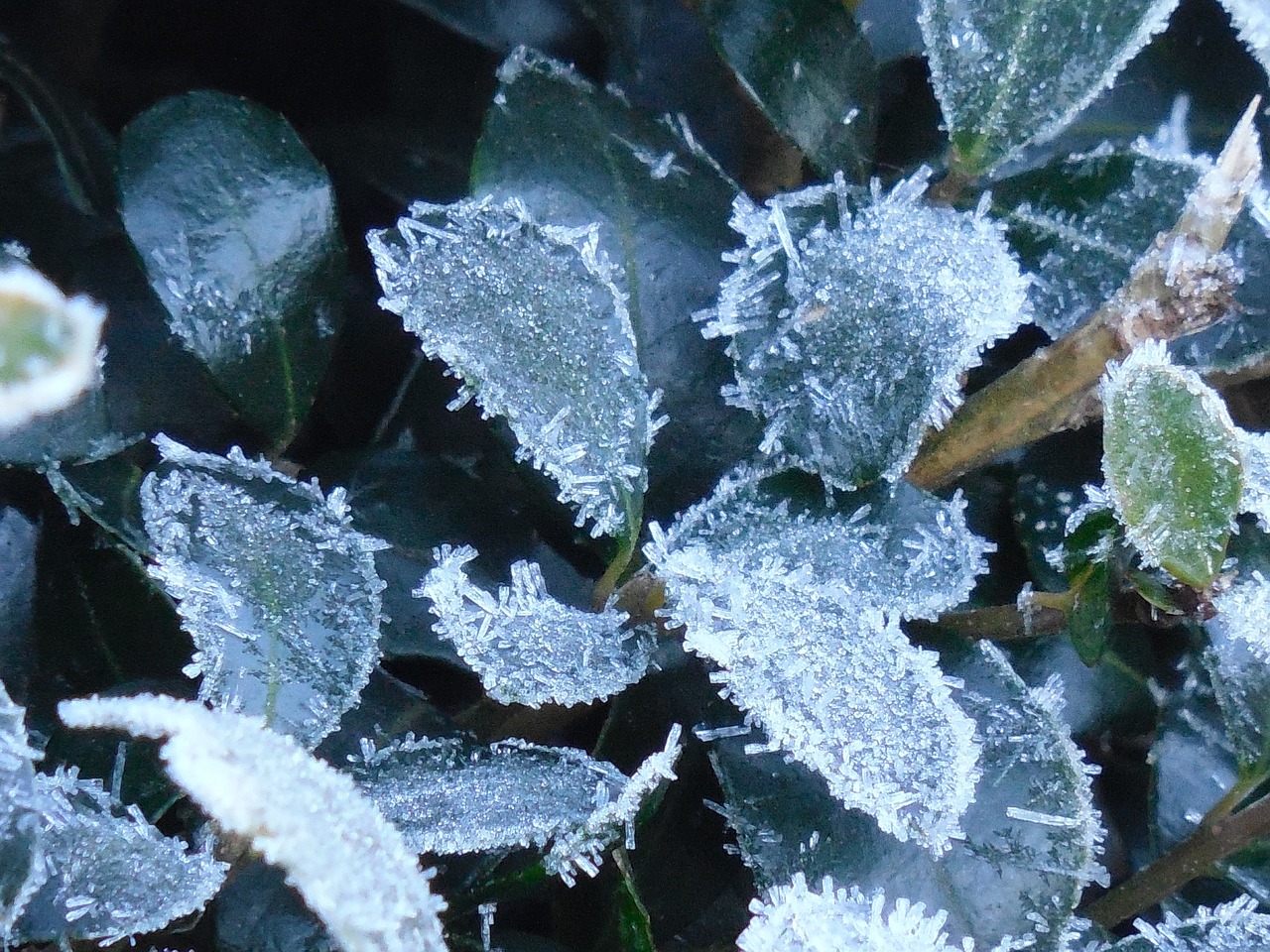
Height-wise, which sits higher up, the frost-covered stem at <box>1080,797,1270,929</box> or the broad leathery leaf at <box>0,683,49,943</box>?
the frost-covered stem at <box>1080,797,1270,929</box>

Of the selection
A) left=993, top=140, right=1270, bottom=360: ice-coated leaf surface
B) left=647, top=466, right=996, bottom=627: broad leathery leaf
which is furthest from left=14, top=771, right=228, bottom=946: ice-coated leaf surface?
left=993, top=140, right=1270, bottom=360: ice-coated leaf surface

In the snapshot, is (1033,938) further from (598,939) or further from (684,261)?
(684,261)

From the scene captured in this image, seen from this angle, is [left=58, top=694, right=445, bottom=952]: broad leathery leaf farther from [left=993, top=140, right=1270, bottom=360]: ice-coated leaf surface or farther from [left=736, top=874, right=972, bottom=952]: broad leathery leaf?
[left=993, top=140, right=1270, bottom=360]: ice-coated leaf surface

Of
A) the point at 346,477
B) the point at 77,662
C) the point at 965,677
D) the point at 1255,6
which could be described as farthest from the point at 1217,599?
the point at 77,662

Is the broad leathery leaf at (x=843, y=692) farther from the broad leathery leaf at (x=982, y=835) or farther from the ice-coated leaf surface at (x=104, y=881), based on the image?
the ice-coated leaf surface at (x=104, y=881)

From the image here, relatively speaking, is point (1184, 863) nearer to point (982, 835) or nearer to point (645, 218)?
point (982, 835)

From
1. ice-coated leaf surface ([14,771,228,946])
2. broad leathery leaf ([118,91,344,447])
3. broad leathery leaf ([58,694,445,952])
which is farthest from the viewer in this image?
broad leathery leaf ([118,91,344,447])

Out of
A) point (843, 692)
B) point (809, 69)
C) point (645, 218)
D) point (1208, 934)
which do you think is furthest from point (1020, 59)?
point (1208, 934)
